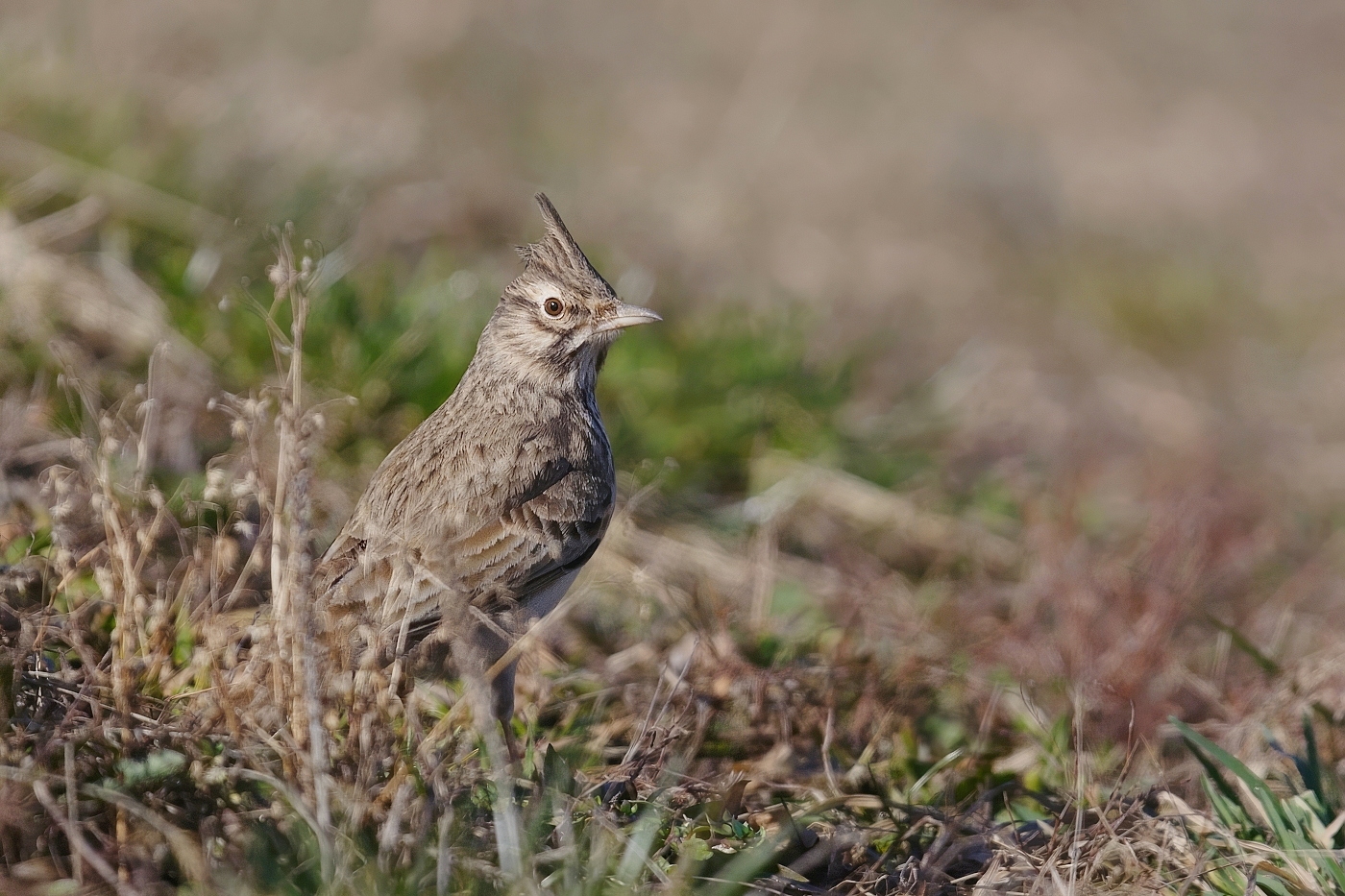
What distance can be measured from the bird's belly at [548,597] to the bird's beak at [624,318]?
0.88 m

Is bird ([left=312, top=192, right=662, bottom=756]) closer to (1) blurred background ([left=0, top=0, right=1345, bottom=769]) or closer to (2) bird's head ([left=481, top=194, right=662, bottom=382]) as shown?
(2) bird's head ([left=481, top=194, right=662, bottom=382])

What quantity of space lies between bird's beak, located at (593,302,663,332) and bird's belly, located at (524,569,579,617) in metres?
0.88

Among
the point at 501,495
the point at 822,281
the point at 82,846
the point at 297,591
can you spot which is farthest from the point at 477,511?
the point at 822,281

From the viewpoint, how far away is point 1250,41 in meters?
14.8

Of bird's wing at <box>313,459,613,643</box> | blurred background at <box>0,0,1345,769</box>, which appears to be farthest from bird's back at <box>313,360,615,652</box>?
blurred background at <box>0,0,1345,769</box>

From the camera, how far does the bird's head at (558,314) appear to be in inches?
172

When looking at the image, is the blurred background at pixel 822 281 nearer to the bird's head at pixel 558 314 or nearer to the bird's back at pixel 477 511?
the bird's back at pixel 477 511

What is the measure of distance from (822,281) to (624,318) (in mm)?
5394

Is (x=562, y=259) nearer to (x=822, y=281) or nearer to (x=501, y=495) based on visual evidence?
(x=501, y=495)

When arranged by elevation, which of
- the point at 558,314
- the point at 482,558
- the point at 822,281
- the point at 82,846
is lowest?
the point at 82,846

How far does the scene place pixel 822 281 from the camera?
953cm

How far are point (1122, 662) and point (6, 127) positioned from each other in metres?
5.82

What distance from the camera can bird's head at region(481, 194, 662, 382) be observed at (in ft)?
14.4

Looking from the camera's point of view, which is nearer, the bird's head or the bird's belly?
the bird's belly
